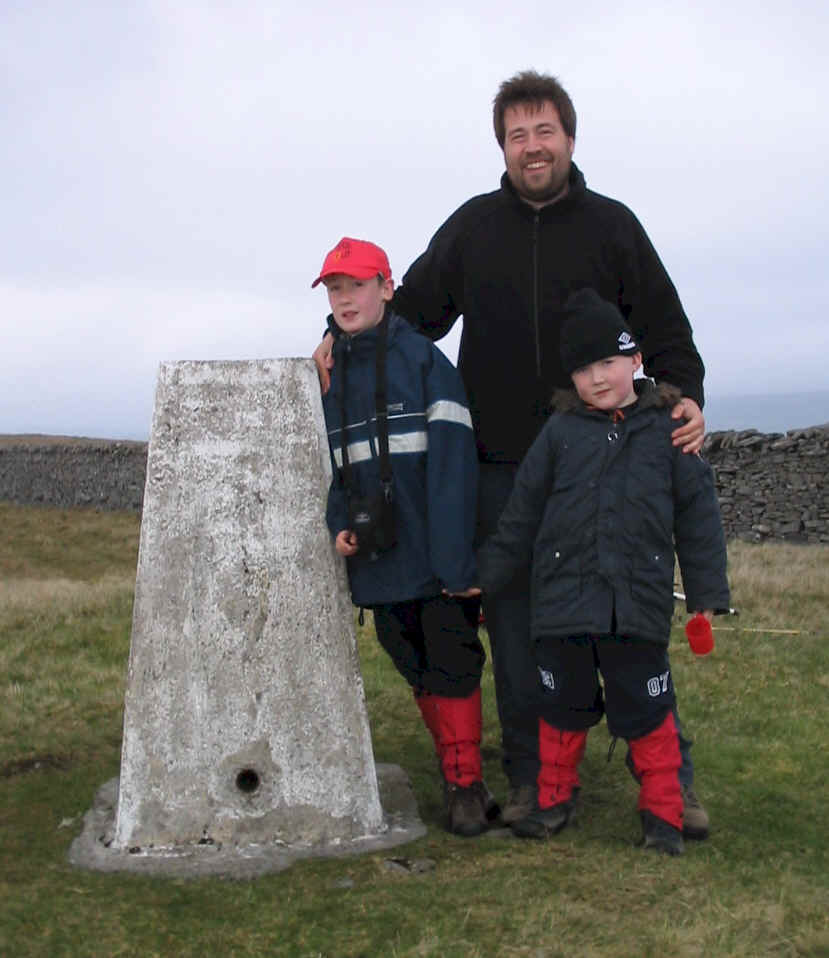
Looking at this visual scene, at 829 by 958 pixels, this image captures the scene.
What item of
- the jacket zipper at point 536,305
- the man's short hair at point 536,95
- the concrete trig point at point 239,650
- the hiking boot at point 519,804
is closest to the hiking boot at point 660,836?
the hiking boot at point 519,804

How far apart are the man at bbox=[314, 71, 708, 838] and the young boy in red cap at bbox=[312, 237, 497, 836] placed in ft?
0.62

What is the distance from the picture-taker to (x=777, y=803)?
4824mm

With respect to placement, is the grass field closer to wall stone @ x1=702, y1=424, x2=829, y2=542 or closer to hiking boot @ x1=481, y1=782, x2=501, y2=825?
hiking boot @ x1=481, y1=782, x2=501, y2=825

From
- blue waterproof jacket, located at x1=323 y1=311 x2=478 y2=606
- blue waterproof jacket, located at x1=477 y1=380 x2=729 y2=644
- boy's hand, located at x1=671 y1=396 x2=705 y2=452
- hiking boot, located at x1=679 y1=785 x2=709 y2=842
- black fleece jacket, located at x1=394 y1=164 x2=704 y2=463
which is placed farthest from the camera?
black fleece jacket, located at x1=394 y1=164 x2=704 y2=463

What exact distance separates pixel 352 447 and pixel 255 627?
75 centimetres

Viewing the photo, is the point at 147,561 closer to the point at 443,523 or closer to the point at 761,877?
the point at 443,523

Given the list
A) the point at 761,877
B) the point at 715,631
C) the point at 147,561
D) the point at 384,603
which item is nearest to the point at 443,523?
the point at 384,603

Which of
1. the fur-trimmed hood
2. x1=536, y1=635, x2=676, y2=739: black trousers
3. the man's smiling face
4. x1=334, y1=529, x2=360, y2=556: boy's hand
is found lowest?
x1=536, y1=635, x2=676, y2=739: black trousers

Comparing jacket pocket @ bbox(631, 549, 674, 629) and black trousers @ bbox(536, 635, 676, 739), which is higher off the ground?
jacket pocket @ bbox(631, 549, 674, 629)

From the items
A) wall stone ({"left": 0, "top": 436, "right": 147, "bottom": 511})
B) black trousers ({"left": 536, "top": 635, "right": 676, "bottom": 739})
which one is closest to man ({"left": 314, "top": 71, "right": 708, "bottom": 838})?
black trousers ({"left": 536, "top": 635, "right": 676, "bottom": 739})

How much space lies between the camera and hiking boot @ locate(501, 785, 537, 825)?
14.9ft

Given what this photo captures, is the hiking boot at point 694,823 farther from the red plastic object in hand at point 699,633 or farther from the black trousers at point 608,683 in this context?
the red plastic object in hand at point 699,633

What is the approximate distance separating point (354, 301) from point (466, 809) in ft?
6.34

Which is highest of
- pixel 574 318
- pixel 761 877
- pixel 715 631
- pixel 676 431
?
pixel 574 318
